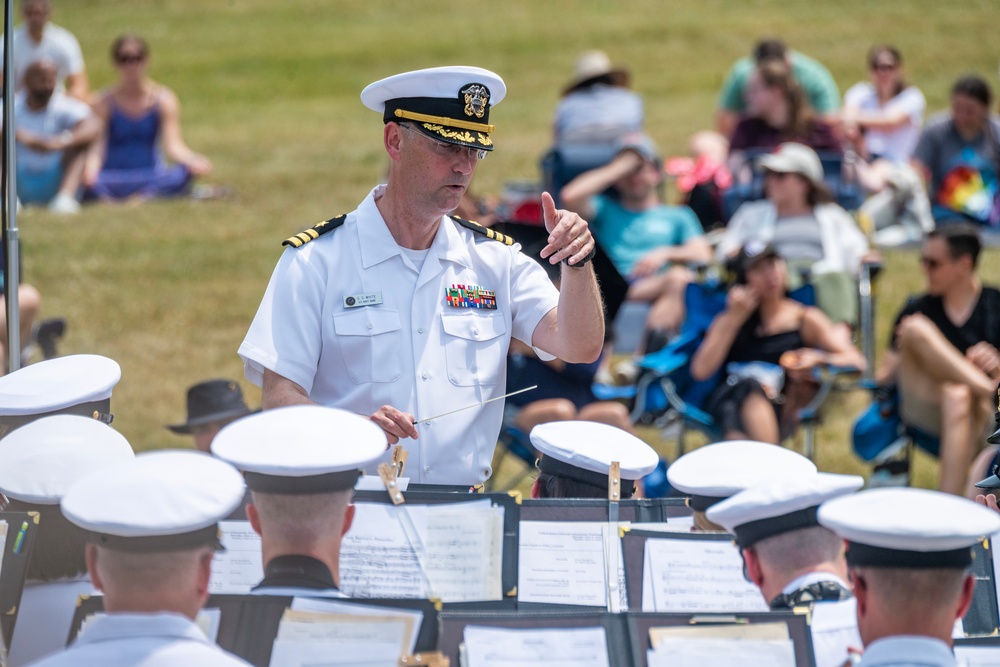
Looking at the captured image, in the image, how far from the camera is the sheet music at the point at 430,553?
343cm

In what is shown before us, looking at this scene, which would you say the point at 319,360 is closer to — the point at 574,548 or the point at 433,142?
the point at 433,142

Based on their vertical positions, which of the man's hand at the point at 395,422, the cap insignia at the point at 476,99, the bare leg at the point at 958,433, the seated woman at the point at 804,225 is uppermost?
the cap insignia at the point at 476,99

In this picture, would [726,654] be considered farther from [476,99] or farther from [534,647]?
[476,99]

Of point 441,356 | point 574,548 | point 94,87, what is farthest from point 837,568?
point 94,87

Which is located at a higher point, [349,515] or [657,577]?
[349,515]

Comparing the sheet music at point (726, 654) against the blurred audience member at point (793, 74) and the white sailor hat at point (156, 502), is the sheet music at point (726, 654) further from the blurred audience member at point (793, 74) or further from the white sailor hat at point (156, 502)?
the blurred audience member at point (793, 74)

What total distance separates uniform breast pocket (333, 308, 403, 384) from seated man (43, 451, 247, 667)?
1.32 metres

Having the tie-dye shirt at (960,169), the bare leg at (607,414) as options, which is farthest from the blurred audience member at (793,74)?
the bare leg at (607,414)

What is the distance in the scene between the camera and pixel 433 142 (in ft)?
13.5

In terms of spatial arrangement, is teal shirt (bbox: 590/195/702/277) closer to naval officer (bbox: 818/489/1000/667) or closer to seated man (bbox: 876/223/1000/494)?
seated man (bbox: 876/223/1000/494)

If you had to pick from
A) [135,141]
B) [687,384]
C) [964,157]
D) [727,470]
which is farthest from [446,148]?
[135,141]

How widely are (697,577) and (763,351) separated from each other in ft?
14.8

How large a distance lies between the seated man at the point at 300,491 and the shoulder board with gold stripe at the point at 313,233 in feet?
3.54

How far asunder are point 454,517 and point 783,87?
25.3 ft
